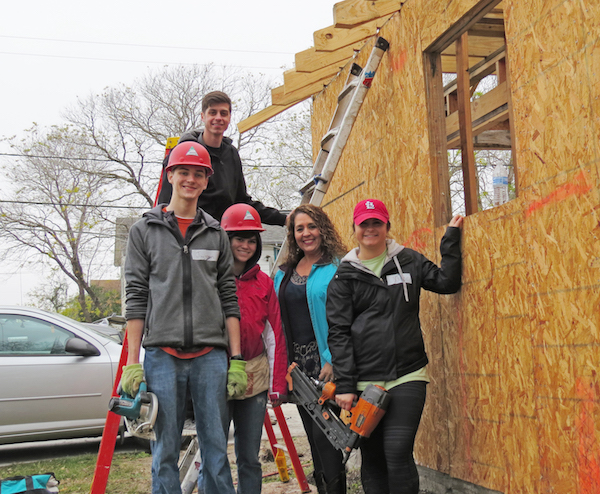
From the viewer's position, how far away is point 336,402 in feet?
11.2

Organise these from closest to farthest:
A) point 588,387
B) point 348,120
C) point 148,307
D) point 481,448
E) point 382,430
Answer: point 588,387 < point 148,307 < point 382,430 < point 481,448 < point 348,120

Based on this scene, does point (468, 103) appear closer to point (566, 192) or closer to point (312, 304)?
point (566, 192)

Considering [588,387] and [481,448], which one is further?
[481,448]

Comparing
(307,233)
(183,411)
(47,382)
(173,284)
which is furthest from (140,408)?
(47,382)

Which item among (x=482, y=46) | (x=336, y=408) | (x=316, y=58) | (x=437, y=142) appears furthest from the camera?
(x=482, y=46)

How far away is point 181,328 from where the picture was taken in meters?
2.95

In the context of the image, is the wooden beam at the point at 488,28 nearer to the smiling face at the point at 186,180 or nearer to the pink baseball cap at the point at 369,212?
the pink baseball cap at the point at 369,212

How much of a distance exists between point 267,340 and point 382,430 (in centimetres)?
86

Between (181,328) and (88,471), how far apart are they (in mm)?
3701

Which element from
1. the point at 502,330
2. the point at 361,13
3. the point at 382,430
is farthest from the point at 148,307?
the point at 361,13

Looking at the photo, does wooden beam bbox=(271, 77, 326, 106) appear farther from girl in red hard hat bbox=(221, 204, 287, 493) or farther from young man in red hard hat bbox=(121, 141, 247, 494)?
young man in red hard hat bbox=(121, 141, 247, 494)

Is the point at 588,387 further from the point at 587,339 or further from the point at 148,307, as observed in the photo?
the point at 148,307

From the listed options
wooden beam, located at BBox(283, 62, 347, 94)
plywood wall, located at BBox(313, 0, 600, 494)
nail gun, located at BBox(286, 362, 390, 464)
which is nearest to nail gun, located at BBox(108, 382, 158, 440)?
nail gun, located at BBox(286, 362, 390, 464)

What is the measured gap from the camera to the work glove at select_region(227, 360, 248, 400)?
10.1 ft
